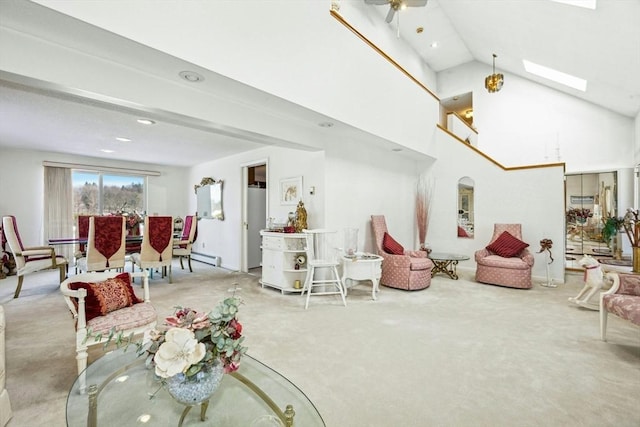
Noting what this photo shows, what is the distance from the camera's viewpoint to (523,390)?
184cm

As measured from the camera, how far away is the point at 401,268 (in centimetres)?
425

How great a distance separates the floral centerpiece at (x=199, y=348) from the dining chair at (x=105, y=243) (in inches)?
149

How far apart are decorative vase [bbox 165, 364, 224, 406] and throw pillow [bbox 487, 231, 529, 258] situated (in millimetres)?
5074

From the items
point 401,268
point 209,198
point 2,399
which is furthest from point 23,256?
point 401,268

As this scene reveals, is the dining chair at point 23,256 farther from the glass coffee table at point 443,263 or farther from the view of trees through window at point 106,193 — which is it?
the glass coffee table at point 443,263

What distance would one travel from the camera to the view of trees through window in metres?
6.39

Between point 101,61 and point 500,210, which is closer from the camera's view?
point 101,61

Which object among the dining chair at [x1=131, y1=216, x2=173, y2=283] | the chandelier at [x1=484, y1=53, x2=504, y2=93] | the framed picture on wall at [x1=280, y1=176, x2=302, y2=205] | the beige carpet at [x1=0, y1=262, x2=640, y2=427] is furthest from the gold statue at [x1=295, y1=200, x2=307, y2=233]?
the chandelier at [x1=484, y1=53, x2=504, y2=93]

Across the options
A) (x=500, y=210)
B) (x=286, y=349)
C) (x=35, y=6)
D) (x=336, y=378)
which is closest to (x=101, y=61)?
(x=35, y=6)

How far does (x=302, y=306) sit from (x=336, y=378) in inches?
62.9

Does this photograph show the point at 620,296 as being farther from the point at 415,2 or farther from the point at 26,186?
the point at 26,186

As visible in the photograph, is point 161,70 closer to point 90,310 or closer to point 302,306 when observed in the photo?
point 90,310

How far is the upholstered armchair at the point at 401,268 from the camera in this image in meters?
4.21

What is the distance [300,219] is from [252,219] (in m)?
1.93
